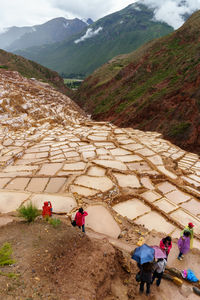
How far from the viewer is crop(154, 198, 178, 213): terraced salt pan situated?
402 cm

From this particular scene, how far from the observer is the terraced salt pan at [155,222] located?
11.4 feet

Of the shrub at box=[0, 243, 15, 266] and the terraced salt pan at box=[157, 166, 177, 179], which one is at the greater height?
the shrub at box=[0, 243, 15, 266]

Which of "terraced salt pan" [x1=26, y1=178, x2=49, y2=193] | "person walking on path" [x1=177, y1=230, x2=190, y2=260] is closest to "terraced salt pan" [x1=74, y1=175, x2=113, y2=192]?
"terraced salt pan" [x1=26, y1=178, x2=49, y2=193]

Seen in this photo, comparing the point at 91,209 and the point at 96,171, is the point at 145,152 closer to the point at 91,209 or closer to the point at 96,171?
the point at 96,171

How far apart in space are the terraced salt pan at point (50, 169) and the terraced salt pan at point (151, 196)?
2.43 meters

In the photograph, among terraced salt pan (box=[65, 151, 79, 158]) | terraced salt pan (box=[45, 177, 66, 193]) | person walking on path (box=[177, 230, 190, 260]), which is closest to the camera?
person walking on path (box=[177, 230, 190, 260])

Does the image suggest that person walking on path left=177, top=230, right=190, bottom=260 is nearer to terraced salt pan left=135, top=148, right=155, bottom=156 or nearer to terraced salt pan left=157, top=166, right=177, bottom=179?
terraced salt pan left=157, top=166, right=177, bottom=179

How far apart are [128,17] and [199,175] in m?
201

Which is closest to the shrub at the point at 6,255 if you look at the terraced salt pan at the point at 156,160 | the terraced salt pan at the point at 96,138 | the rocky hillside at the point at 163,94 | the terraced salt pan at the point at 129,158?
the terraced salt pan at the point at 129,158

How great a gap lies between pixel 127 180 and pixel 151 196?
2.43ft

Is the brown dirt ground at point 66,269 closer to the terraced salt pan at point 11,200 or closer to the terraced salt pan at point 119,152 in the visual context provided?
the terraced salt pan at point 11,200

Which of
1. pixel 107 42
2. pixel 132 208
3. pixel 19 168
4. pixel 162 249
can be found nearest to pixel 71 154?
pixel 19 168

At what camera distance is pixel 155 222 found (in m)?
3.65

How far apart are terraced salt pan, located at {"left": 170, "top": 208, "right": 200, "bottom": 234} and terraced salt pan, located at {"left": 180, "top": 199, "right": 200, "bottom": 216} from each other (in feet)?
0.77
